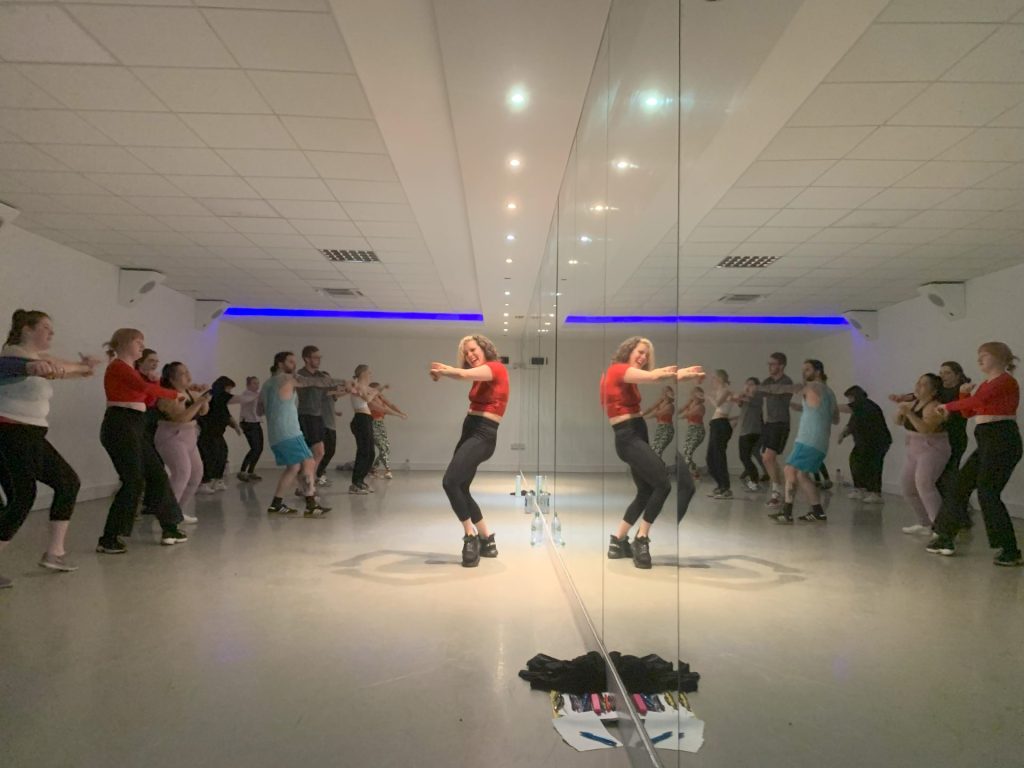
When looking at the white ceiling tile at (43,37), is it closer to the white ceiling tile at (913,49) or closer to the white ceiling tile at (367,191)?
the white ceiling tile at (367,191)

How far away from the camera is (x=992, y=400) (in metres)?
0.56

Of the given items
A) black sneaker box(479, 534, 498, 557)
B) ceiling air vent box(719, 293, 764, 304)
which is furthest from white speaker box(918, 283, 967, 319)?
black sneaker box(479, 534, 498, 557)

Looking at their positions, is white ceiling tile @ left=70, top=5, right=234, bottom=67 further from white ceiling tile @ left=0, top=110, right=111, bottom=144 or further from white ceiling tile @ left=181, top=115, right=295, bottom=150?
white ceiling tile @ left=0, top=110, right=111, bottom=144

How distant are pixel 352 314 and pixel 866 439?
1239cm

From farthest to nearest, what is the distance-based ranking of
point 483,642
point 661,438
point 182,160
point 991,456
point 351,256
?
point 351,256, point 182,160, point 483,642, point 661,438, point 991,456

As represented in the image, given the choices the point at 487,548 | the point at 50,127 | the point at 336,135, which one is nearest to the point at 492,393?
the point at 487,548

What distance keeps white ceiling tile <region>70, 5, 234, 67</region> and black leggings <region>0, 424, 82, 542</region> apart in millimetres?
2116

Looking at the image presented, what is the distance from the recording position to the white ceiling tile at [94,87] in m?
3.80

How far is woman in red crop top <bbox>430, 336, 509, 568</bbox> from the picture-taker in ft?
15.0

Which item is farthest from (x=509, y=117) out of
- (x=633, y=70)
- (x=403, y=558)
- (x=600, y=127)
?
(x=403, y=558)

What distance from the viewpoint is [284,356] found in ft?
21.3

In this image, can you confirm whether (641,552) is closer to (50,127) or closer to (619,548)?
(619,548)

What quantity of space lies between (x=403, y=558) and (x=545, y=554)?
3.41 ft

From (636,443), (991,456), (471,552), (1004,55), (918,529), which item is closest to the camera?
(1004,55)
